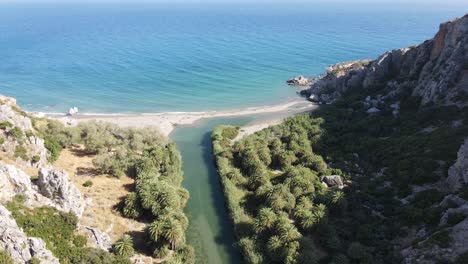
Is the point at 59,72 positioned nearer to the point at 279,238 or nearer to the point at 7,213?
the point at 7,213

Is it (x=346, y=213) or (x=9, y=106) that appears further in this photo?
(x=9, y=106)

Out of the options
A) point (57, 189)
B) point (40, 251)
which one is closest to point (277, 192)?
point (57, 189)

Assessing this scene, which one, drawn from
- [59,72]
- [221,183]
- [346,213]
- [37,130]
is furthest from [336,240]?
[59,72]

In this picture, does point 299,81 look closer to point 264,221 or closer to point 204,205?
point 204,205

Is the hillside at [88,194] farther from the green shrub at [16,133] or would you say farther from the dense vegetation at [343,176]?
the dense vegetation at [343,176]

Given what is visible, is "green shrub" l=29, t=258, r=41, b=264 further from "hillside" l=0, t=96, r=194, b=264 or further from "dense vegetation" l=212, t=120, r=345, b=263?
"dense vegetation" l=212, t=120, r=345, b=263

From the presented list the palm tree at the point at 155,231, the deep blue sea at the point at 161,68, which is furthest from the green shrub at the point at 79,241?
the deep blue sea at the point at 161,68
